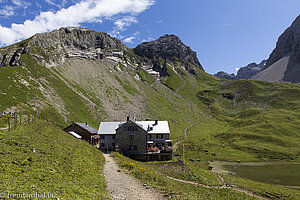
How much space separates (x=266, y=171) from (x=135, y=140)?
38.3 m

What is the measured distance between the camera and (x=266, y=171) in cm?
5169

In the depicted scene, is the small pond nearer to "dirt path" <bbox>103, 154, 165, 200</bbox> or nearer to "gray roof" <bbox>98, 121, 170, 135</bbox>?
"gray roof" <bbox>98, 121, 170, 135</bbox>

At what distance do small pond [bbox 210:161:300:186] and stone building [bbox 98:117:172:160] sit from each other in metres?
17.4

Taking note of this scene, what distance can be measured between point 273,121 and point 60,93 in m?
127

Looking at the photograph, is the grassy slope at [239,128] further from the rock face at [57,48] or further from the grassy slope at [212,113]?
the rock face at [57,48]

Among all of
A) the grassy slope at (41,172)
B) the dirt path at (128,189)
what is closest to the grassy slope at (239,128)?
the dirt path at (128,189)

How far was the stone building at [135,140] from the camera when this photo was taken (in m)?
54.1

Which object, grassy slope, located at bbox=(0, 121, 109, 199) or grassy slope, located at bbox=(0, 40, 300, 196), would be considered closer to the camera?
grassy slope, located at bbox=(0, 121, 109, 199)

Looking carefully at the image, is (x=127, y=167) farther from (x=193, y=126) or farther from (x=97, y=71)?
(x=97, y=71)

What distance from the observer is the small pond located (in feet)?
142

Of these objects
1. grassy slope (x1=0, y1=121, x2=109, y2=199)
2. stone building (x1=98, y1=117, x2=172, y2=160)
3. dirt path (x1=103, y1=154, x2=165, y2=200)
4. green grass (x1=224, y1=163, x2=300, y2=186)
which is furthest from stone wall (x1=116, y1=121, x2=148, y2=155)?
dirt path (x1=103, y1=154, x2=165, y2=200)

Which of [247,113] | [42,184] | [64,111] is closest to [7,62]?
[64,111]

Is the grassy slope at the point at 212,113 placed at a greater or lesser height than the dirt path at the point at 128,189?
greater

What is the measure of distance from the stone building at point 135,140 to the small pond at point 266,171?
1738 centimetres
